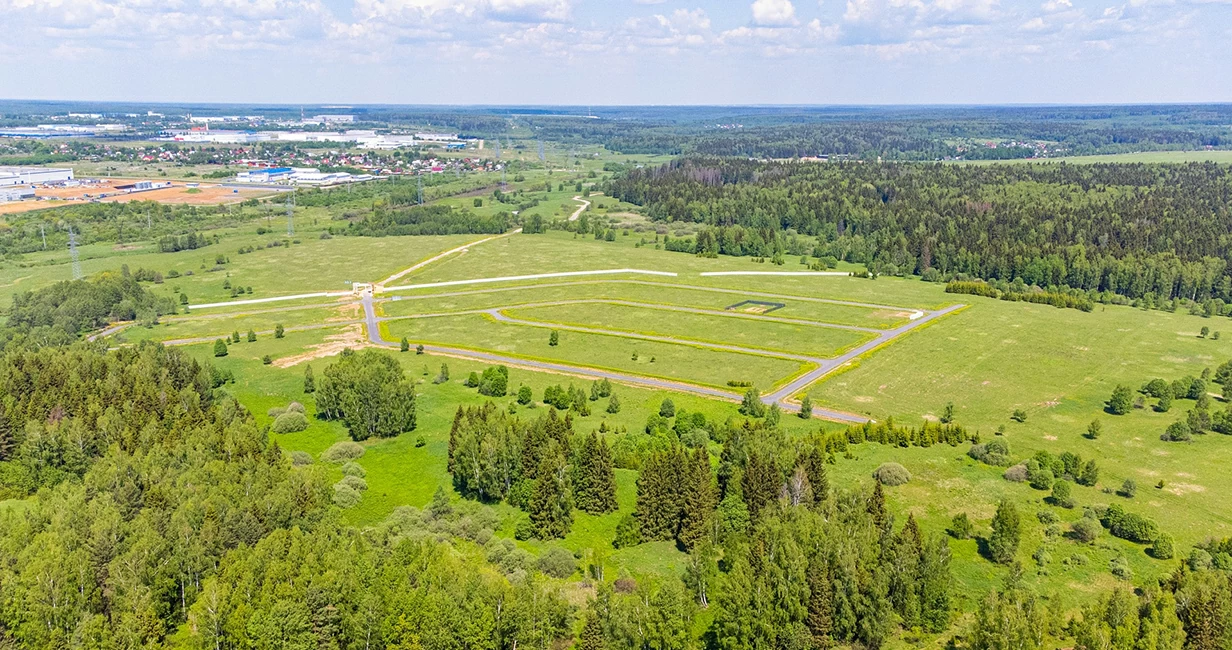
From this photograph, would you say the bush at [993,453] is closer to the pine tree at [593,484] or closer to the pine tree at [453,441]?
the pine tree at [593,484]

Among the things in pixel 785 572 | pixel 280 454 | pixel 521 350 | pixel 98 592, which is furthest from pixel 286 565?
pixel 521 350

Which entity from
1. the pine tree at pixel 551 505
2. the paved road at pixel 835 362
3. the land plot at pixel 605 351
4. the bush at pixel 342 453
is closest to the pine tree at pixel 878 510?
the pine tree at pixel 551 505

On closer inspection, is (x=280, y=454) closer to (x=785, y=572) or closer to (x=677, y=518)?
(x=677, y=518)

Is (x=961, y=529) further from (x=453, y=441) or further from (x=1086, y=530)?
(x=453, y=441)

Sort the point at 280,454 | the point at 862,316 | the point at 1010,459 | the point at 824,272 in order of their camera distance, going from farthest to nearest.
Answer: the point at 824,272
the point at 862,316
the point at 1010,459
the point at 280,454

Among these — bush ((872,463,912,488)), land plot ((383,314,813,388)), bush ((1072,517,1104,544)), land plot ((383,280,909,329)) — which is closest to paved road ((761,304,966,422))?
land plot ((383,314,813,388))

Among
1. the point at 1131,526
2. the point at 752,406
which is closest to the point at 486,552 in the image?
the point at 752,406

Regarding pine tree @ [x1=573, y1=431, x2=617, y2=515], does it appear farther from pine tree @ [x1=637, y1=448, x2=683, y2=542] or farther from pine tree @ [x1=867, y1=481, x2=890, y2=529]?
pine tree @ [x1=867, y1=481, x2=890, y2=529]
